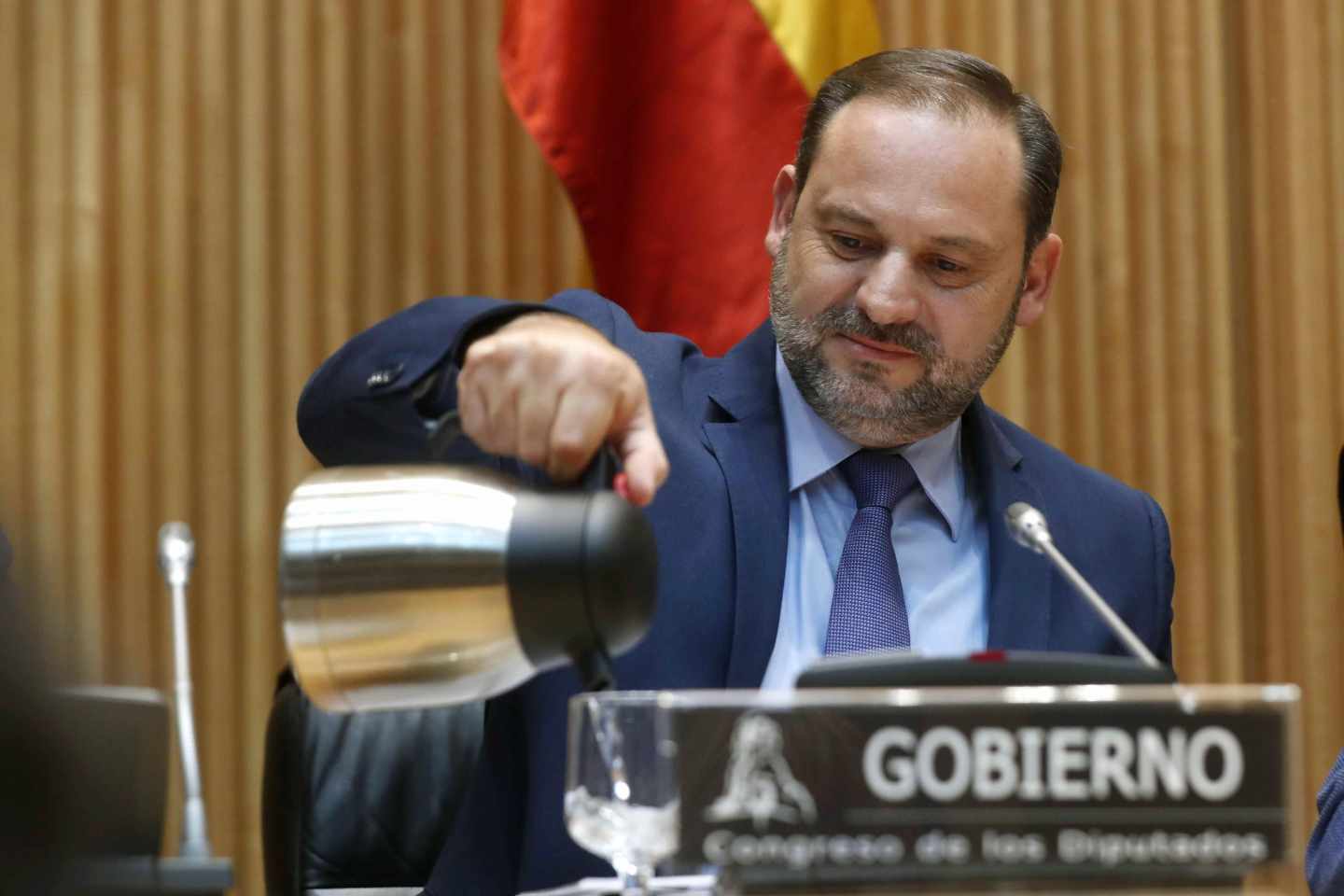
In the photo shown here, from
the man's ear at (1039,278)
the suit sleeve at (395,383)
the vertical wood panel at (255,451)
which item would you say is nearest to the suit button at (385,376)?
the suit sleeve at (395,383)

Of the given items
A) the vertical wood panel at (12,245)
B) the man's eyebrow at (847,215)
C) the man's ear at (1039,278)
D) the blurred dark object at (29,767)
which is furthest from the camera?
the vertical wood panel at (12,245)

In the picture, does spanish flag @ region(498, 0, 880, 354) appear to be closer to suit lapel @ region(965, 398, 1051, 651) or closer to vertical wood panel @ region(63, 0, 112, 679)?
vertical wood panel @ region(63, 0, 112, 679)

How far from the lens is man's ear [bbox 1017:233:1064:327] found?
2037 millimetres

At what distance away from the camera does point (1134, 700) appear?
845 millimetres

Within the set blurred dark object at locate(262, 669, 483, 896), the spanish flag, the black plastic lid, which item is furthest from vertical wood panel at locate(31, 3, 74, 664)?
the black plastic lid

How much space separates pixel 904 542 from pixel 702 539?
23 centimetres

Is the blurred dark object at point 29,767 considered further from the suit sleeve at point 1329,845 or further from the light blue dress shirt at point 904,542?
the suit sleeve at point 1329,845

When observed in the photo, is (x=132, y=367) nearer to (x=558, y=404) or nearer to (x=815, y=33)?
(x=815, y=33)

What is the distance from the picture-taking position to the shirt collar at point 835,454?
180cm

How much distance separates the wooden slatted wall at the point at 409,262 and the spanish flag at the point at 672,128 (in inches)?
12.9

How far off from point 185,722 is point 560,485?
13.5 inches

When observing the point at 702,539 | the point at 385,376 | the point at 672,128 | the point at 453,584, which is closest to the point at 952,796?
the point at 453,584

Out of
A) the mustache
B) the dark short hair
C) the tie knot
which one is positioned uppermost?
the dark short hair

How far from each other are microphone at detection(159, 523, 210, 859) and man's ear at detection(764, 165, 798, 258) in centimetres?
80
